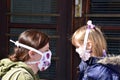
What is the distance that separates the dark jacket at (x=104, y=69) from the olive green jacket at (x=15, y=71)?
1.98 ft

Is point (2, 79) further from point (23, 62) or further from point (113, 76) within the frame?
point (113, 76)

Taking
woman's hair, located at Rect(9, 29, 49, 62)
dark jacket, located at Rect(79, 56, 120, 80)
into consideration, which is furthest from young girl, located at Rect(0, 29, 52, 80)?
dark jacket, located at Rect(79, 56, 120, 80)

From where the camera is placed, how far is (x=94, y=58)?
3.42 meters

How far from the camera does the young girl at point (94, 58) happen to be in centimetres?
335

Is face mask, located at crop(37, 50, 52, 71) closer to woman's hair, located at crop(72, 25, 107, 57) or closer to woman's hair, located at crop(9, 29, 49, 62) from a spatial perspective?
woman's hair, located at crop(9, 29, 49, 62)

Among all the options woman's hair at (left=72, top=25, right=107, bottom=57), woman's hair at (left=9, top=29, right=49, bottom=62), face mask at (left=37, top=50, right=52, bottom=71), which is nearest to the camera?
woman's hair at (left=9, top=29, right=49, bottom=62)

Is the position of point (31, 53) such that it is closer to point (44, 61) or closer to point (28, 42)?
point (28, 42)

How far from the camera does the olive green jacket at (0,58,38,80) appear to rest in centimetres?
286

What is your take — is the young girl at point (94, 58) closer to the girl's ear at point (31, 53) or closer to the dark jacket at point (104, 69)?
the dark jacket at point (104, 69)

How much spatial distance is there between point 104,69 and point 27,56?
667 mm

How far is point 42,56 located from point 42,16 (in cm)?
175

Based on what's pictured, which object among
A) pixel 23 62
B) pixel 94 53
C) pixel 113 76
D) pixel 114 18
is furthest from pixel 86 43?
pixel 114 18

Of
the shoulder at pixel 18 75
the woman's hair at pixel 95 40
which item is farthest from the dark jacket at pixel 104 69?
the shoulder at pixel 18 75

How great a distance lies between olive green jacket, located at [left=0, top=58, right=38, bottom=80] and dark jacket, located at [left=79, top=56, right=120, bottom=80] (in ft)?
1.98
